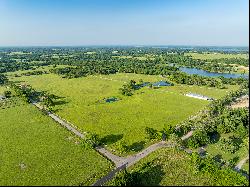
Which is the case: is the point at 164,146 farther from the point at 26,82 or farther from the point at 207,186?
Answer: the point at 26,82

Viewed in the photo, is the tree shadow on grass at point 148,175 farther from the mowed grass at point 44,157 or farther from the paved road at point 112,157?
the mowed grass at point 44,157

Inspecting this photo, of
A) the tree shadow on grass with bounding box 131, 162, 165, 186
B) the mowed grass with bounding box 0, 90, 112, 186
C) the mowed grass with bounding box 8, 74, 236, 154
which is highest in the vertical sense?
the mowed grass with bounding box 8, 74, 236, 154

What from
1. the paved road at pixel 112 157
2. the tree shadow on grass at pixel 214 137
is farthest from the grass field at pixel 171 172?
the tree shadow on grass at pixel 214 137

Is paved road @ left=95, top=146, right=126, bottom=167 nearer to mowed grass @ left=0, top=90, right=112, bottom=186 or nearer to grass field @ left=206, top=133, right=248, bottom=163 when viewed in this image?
mowed grass @ left=0, top=90, right=112, bottom=186

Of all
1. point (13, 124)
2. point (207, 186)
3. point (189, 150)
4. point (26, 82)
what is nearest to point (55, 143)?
point (13, 124)

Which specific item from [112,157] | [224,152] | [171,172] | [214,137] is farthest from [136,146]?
[214,137]

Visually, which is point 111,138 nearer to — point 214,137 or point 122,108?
point 214,137

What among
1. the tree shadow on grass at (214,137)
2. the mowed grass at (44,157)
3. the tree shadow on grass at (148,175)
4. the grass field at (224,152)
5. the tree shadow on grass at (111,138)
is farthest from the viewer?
the tree shadow on grass at (111,138)

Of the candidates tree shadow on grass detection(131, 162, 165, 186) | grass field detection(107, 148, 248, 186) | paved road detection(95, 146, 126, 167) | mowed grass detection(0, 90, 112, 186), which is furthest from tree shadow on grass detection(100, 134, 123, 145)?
tree shadow on grass detection(131, 162, 165, 186)
